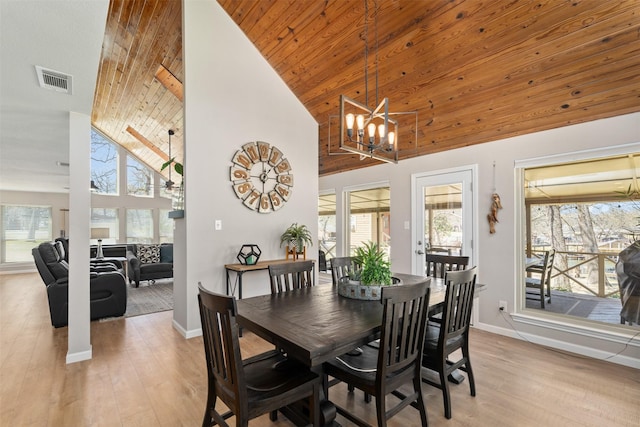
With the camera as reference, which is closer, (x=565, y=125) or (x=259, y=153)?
Answer: (x=565, y=125)

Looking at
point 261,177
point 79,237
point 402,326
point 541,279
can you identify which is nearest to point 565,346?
point 541,279

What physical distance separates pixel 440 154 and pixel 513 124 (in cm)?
94

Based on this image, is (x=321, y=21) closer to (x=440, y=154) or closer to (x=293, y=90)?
(x=293, y=90)

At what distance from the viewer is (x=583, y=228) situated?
319 centimetres

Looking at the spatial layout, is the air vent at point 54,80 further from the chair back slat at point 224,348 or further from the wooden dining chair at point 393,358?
the wooden dining chair at point 393,358

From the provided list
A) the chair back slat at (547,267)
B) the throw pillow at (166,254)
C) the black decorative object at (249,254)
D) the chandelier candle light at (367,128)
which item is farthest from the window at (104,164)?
the chair back slat at (547,267)

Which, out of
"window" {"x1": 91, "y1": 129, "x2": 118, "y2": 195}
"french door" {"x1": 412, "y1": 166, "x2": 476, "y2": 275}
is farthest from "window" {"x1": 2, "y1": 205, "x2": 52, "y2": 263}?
"french door" {"x1": 412, "y1": 166, "x2": 476, "y2": 275}

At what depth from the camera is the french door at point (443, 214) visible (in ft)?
12.6

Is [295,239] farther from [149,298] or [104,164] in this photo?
[104,164]

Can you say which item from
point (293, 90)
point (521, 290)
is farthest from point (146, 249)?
point (521, 290)

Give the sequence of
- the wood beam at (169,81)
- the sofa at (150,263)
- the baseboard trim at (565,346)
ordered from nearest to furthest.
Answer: the baseboard trim at (565,346), the wood beam at (169,81), the sofa at (150,263)

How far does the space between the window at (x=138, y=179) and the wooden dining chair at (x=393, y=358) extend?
9.47m

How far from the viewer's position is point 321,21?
10.9 ft

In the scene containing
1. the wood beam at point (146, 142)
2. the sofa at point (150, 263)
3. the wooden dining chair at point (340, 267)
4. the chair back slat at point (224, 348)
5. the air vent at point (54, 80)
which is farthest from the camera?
the wood beam at point (146, 142)
